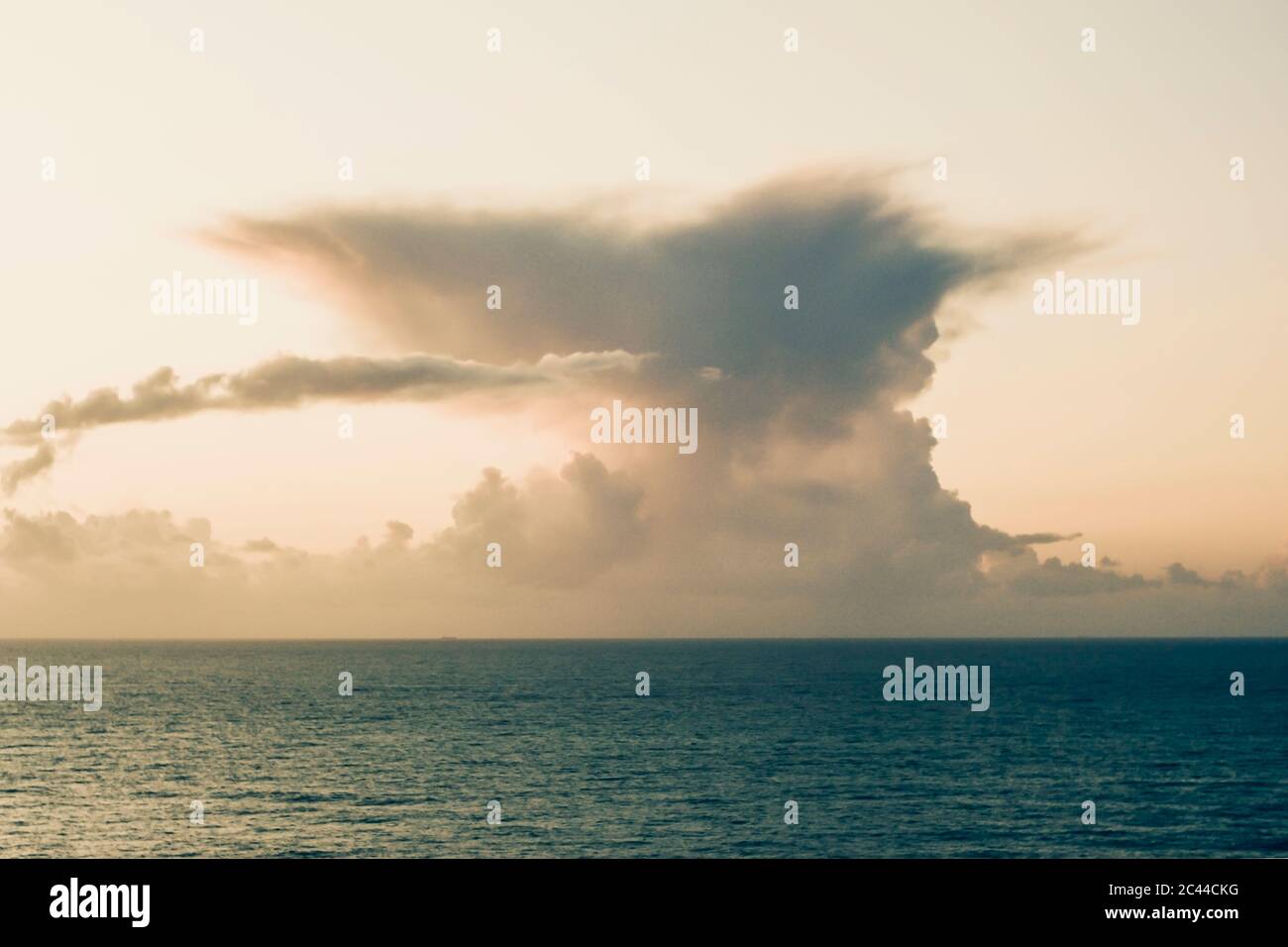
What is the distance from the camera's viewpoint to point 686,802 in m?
64.6

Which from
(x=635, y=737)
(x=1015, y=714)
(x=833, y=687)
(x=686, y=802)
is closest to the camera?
(x=686, y=802)

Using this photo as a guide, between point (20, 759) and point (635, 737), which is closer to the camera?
point (20, 759)

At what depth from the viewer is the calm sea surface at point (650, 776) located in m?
55.5

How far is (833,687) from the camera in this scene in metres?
153

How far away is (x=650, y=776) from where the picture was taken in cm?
7475

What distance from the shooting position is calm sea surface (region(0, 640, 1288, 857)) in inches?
2185
